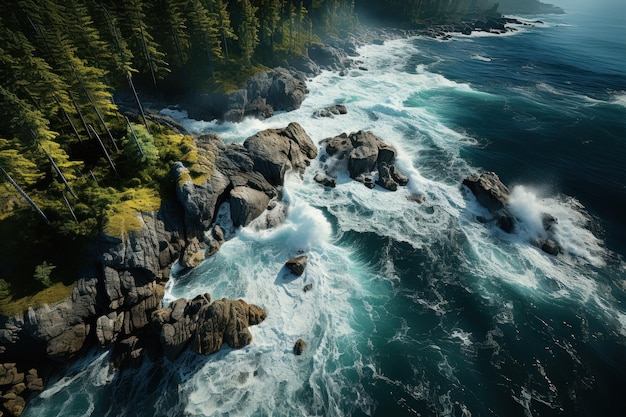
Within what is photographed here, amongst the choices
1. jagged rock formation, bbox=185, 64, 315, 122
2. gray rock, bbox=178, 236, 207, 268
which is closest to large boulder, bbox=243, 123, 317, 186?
gray rock, bbox=178, 236, 207, 268

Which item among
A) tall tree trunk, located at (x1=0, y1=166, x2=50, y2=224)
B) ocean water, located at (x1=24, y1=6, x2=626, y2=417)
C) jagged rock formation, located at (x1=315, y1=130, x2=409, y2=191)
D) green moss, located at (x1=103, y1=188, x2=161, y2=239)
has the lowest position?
ocean water, located at (x1=24, y1=6, x2=626, y2=417)

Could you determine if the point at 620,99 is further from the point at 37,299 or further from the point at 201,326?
the point at 37,299

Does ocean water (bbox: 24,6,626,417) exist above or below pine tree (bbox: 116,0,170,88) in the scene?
below

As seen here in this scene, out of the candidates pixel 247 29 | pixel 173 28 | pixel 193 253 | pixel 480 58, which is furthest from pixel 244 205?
pixel 480 58

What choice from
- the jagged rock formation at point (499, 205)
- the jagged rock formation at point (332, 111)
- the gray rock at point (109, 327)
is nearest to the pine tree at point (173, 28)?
the jagged rock formation at point (332, 111)

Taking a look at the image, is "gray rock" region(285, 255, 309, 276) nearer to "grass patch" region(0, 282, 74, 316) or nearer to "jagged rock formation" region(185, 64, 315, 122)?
"grass patch" region(0, 282, 74, 316)

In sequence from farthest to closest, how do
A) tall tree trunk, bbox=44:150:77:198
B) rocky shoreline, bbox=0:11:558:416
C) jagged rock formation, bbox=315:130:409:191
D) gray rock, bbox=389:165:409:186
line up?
gray rock, bbox=389:165:409:186, jagged rock formation, bbox=315:130:409:191, tall tree trunk, bbox=44:150:77:198, rocky shoreline, bbox=0:11:558:416

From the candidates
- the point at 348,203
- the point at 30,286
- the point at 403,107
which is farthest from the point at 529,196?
the point at 30,286
